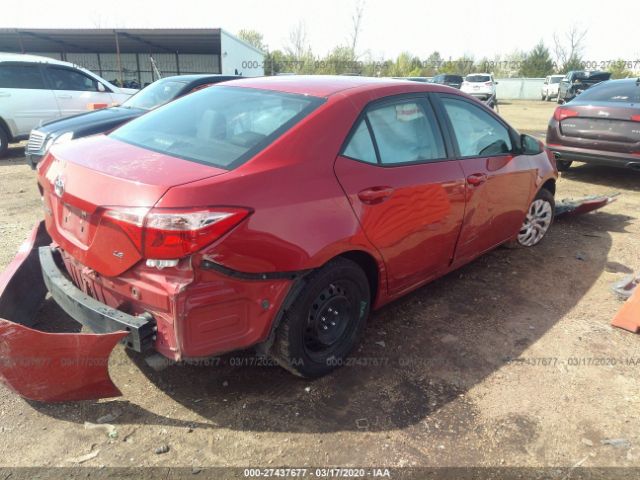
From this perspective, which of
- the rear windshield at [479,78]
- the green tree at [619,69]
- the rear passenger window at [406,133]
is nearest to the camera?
the rear passenger window at [406,133]

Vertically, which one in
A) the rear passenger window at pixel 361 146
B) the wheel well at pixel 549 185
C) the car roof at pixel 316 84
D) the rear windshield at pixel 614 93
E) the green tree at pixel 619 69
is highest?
the car roof at pixel 316 84

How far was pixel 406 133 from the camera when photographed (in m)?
3.16

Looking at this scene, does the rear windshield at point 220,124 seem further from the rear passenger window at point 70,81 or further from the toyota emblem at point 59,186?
the rear passenger window at point 70,81

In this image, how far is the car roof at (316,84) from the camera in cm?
296

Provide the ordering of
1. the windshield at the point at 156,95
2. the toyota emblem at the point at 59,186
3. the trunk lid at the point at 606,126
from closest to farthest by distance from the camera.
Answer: the toyota emblem at the point at 59,186, the trunk lid at the point at 606,126, the windshield at the point at 156,95

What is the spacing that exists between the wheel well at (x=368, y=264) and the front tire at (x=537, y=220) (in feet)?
7.49

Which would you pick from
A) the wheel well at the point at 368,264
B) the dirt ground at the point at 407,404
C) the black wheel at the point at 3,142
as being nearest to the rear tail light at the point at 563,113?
the dirt ground at the point at 407,404

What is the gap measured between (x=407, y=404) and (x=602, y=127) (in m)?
6.38

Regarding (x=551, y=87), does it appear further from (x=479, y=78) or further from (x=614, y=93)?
(x=614, y=93)

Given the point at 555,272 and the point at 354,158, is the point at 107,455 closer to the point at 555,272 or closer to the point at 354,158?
the point at 354,158

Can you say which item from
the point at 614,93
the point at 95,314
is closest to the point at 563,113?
the point at 614,93

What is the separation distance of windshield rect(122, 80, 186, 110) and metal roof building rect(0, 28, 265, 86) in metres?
10.8

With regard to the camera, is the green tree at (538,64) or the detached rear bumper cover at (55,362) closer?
the detached rear bumper cover at (55,362)

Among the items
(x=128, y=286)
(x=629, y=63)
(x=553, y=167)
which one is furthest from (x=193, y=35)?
(x=629, y=63)
